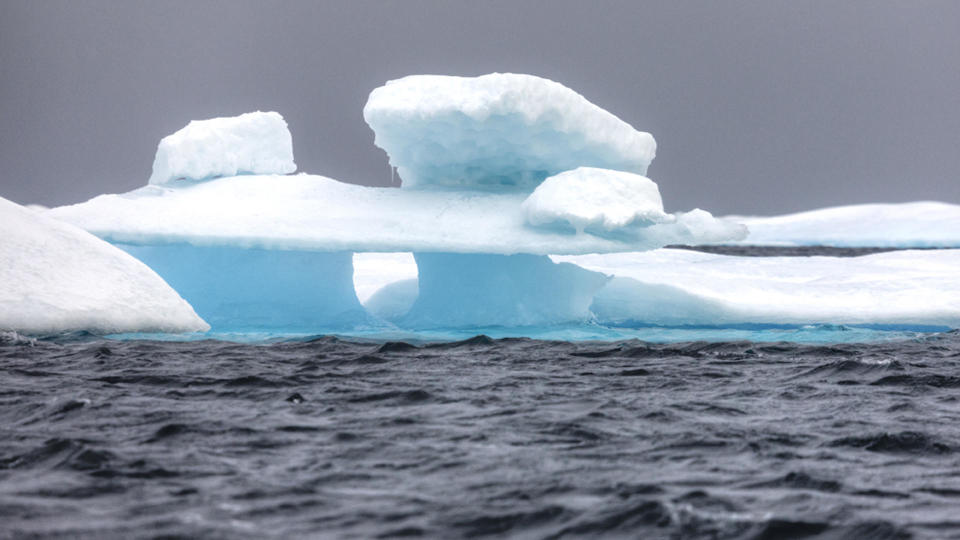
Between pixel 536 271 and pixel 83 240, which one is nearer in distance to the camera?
pixel 83 240

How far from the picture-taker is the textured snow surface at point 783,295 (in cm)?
1057

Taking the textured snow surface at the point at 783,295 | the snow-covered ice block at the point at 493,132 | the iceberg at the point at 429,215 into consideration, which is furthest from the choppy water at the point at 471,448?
the snow-covered ice block at the point at 493,132

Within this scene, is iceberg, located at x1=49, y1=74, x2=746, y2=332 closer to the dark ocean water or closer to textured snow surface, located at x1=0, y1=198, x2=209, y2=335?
textured snow surface, located at x1=0, y1=198, x2=209, y2=335

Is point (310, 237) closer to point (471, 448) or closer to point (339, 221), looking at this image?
point (339, 221)

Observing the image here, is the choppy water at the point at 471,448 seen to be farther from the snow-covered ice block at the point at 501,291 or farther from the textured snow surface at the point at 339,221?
the snow-covered ice block at the point at 501,291

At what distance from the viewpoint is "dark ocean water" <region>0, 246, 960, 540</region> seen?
11.0ft

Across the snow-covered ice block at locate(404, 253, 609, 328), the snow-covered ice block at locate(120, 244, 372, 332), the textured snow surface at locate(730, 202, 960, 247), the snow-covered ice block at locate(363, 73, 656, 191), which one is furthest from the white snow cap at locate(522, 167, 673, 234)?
the textured snow surface at locate(730, 202, 960, 247)

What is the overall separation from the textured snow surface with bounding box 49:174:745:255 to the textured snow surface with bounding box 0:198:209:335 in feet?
2.99

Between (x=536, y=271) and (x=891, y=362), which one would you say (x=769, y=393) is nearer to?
(x=891, y=362)

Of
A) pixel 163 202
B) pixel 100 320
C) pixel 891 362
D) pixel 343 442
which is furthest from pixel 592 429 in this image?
pixel 163 202

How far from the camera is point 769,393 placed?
19.5ft

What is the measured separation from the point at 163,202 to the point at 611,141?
4.37 metres

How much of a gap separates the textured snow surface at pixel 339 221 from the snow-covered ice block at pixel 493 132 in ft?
1.24

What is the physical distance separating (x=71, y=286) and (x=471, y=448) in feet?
17.2
